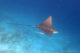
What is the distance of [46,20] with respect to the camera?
2676 mm

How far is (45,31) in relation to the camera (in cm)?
262

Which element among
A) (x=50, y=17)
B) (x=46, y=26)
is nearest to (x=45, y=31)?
(x=46, y=26)

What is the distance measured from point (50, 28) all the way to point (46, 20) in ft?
0.77

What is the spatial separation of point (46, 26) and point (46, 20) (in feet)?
0.53

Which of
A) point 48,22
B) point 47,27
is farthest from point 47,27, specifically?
point 48,22

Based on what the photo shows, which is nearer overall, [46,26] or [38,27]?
[38,27]

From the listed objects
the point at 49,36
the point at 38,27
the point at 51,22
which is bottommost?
the point at 49,36

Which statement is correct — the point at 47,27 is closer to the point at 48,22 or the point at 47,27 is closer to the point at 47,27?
the point at 47,27

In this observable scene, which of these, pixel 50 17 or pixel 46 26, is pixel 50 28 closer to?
pixel 46 26

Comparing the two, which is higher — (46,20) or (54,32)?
(46,20)

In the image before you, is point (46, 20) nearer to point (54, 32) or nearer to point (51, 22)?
point (51, 22)

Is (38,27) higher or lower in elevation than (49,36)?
higher

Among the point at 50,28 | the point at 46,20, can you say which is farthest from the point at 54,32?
the point at 46,20

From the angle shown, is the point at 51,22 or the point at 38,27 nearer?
the point at 38,27
